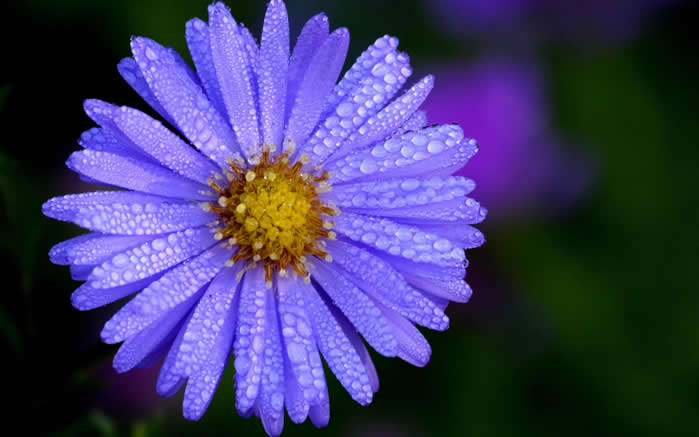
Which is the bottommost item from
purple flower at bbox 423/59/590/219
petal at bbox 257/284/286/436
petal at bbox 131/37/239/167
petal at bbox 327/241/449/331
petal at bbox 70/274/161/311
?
petal at bbox 257/284/286/436

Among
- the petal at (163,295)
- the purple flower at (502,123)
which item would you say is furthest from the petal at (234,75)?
the purple flower at (502,123)

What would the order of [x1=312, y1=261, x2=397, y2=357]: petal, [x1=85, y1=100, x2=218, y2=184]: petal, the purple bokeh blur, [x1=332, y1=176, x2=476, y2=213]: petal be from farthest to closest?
the purple bokeh blur
[x1=332, y1=176, x2=476, y2=213]: petal
[x1=312, y1=261, x2=397, y2=357]: petal
[x1=85, y1=100, x2=218, y2=184]: petal

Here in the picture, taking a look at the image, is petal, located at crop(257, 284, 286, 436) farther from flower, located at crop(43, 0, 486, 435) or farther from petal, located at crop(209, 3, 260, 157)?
petal, located at crop(209, 3, 260, 157)

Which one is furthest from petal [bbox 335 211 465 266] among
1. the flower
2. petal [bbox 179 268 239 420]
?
petal [bbox 179 268 239 420]

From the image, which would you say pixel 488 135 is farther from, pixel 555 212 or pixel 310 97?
pixel 310 97

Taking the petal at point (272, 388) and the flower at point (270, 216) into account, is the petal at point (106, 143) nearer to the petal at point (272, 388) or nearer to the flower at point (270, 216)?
the flower at point (270, 216)

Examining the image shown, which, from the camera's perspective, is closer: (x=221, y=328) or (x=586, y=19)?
(x=221, y=328)

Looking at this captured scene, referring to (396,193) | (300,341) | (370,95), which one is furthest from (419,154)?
(300,341)

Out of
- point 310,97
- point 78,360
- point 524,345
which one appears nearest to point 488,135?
point 524,345
